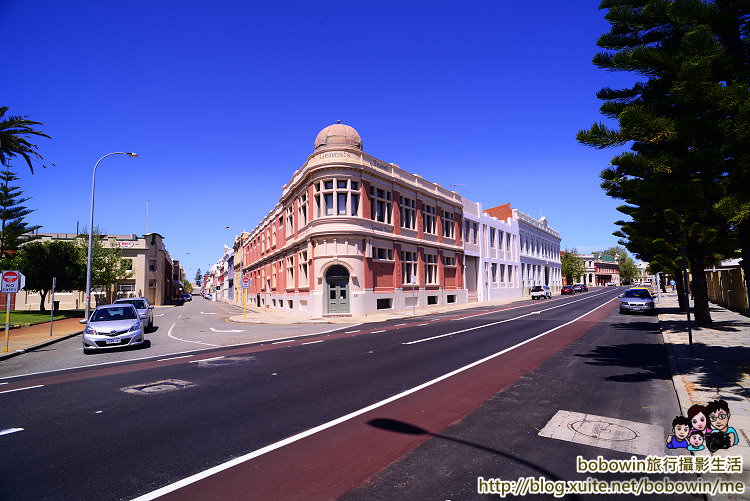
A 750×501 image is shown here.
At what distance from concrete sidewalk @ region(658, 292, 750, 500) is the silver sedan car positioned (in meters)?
16.0

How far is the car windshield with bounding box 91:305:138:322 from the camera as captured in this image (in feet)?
51.5

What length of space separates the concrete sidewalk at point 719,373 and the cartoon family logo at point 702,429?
100 mm

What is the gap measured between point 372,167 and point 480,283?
78.3 ft

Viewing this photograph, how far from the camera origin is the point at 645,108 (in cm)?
810

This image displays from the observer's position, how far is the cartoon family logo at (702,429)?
15.2 ft

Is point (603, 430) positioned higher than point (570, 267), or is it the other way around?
point (570, 267)

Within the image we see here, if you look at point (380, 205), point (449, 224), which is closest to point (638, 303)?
point (380, 205)

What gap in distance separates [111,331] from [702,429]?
16.3 m

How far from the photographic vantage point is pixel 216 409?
271 inches

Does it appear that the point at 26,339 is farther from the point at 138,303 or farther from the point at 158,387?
the point at 158,387

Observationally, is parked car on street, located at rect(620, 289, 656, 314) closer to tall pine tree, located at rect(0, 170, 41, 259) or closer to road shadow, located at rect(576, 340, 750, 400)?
road shadow, located at rect(576, 340, 750, 400)

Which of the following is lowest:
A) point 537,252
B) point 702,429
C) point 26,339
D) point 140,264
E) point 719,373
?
point 26,339

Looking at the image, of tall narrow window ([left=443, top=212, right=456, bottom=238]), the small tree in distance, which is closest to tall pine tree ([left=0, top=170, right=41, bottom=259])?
tall narrow window ([left=443, top=212, right=456, bottom=238])

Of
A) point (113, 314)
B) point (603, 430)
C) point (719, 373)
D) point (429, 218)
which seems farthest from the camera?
point (429, 218)
